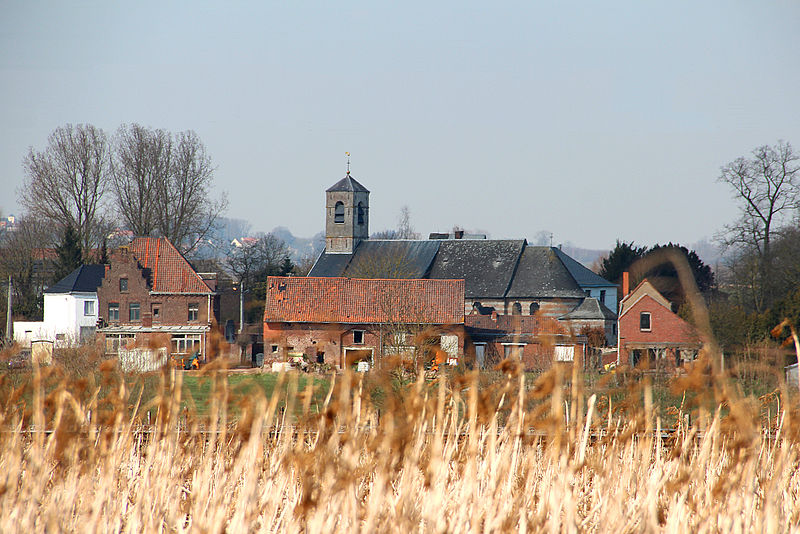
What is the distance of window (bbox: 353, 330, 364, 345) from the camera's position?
37875 millimetres

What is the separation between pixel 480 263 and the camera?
54.7m

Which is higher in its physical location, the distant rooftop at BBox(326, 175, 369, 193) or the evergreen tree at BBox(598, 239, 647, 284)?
the distant rooftop at BBox(326, 175, 369, 193)

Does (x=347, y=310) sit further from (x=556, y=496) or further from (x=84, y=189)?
(x=556, y=496)

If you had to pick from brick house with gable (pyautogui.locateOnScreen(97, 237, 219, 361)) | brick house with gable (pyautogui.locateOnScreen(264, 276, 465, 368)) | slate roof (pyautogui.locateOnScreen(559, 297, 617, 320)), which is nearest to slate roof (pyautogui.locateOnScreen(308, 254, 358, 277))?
brick house with gable (pyautogui.locateOnScreen(97, 237, 219, 361))

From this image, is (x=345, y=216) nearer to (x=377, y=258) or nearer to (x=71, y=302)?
(x=377, y=258)

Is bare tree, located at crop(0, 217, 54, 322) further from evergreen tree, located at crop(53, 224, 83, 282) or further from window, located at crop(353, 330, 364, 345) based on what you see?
window, located at crop(353, 330, 364, 345)

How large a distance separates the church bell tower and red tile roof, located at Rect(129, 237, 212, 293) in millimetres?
14132

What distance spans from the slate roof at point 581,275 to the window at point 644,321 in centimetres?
1856

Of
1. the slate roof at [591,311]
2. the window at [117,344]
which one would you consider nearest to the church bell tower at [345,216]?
the slate roof at [591,311]

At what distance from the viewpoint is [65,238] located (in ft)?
156

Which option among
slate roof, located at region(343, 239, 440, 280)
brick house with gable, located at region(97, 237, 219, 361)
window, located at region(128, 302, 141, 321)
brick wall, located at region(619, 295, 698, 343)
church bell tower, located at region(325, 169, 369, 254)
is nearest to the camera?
brick wall, located at region(619, 295, 698, 343)

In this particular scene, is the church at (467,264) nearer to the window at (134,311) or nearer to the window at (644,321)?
the window at (134,311)

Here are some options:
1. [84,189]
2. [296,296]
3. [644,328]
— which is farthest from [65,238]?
[644,328]

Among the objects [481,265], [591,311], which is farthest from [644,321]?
[481,265]
